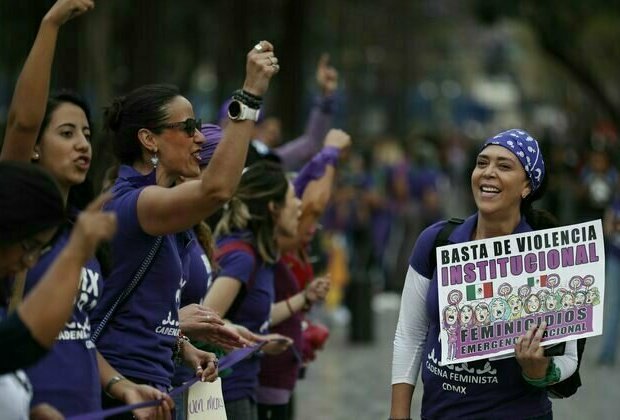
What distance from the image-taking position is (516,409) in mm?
5574

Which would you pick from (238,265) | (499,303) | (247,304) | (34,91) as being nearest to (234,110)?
(34,91)

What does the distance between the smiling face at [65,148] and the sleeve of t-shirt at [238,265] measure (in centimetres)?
200

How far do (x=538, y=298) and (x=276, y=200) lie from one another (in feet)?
7.11

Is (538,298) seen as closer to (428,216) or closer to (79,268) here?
(79,268)

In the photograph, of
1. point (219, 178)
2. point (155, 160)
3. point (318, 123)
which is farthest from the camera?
point (318, 123)

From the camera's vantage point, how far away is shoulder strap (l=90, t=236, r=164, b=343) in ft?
17.1

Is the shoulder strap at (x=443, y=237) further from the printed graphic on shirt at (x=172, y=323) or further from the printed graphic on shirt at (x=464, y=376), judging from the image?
the printed graphic on shirt at (x=172, y=323)

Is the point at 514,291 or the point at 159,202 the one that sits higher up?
the point at 159,202

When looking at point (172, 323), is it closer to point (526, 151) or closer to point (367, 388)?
point (526, 151)

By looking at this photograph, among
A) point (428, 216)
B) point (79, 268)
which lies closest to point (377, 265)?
point (428, 216)

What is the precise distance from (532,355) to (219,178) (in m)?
1.33

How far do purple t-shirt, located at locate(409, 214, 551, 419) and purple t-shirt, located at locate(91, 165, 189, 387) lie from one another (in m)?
0.95

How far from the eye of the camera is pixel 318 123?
32.6ft

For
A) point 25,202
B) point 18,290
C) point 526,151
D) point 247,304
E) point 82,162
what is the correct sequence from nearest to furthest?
point 25,202
point 18,290
point 82,162
point 526,151
point 247,304
